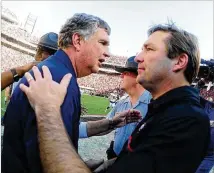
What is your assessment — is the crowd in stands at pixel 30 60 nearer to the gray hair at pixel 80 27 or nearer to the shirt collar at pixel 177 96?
the gray hair at pixel 80 27

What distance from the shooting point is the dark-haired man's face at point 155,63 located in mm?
1870

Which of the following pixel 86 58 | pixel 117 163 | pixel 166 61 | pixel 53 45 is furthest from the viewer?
pixel 53 45

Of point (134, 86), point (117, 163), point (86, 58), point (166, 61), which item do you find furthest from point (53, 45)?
point (117, 163)

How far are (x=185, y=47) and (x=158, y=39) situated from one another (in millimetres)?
184

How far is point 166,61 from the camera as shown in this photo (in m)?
1.87

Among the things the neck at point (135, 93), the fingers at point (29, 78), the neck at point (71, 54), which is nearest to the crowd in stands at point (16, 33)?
the neck at point (135, 93)

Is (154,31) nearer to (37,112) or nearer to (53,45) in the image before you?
(37,112)

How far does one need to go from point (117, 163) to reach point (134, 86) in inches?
114

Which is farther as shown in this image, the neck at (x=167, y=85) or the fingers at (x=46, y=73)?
the neck at (x=167, y=85)

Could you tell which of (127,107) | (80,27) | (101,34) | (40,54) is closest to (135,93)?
(127,107)

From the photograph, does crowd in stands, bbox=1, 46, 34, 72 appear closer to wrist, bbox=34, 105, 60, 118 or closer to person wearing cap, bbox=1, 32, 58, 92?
person wearing cap, bbox=1, 32, 58, 92

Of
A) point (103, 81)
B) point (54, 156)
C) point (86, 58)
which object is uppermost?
point (86, 58)

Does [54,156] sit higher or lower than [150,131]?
lower

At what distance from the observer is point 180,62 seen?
1.86 meters
